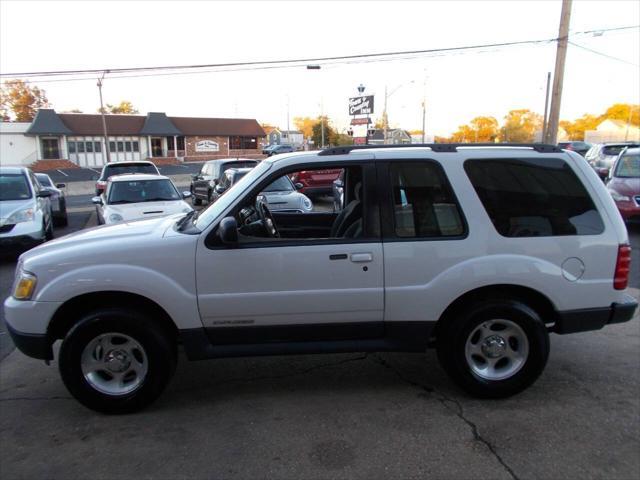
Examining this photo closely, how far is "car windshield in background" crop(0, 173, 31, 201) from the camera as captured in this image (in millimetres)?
9539

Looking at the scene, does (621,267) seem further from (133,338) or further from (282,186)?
(282,186)

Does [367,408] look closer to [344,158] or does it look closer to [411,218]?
[411,218]

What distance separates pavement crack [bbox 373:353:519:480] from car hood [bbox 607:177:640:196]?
8.49 meters

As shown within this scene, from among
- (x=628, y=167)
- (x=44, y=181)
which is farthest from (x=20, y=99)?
(x=628, y=167)

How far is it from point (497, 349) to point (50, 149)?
5557 cm

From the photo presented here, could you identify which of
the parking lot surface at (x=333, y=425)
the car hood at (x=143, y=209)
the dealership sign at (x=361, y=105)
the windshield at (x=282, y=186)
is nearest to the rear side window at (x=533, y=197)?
the parking lot surface at (x=333, y=425)

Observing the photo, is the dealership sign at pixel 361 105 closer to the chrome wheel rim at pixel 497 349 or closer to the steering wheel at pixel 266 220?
the steering wheel at pixel 266 220

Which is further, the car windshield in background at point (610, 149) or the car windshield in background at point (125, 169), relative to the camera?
the car windshield in background at point (610, 149)

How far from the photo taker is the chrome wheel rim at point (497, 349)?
380 centimetres

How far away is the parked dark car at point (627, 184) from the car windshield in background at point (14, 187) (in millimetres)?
11403

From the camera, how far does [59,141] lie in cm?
5069

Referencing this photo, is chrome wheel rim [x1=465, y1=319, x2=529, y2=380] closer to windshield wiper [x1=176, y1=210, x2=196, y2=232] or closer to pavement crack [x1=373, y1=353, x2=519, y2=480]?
pavement crack [x1=373, y1=353, x2=519, y2=480]

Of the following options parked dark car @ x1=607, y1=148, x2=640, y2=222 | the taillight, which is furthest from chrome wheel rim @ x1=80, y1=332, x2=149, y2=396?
parked dark car @ x1=607, y1=148, x2=640, y2=222

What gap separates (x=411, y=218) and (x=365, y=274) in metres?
0.54
